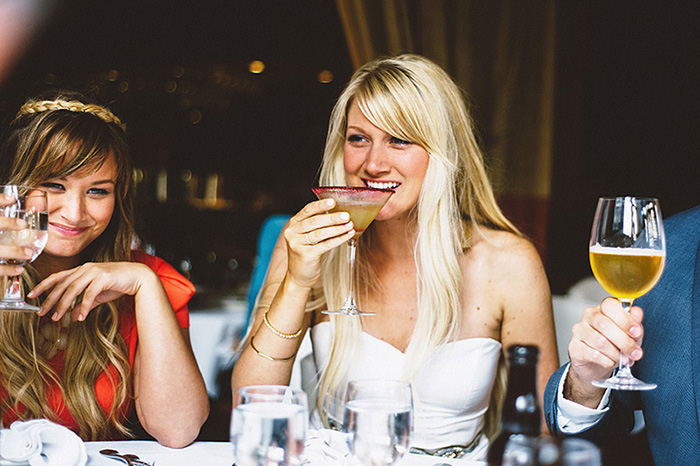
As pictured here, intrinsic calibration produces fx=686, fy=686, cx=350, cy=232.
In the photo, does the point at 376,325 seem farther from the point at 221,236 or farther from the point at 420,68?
the point at 221,236

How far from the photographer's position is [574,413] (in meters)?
1.55

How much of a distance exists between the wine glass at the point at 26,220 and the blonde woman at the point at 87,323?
0.15m

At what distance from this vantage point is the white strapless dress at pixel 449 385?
219 centimetres

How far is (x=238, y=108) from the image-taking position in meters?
10.0

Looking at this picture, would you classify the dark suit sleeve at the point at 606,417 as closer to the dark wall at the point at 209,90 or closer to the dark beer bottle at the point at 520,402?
the dark beer bottle at the point at 520,402

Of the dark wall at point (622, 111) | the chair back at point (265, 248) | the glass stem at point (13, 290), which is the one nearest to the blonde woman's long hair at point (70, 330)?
the glass stem at point (13, 290)

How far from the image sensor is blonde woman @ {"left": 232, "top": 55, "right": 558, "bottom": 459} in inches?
82.6

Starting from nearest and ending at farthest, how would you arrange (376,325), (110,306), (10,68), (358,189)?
(358,189), (110,306), (376,325), (10,68)

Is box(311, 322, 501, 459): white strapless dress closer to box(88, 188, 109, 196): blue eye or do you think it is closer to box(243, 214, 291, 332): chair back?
box(88, 188, 109, 196): blue eye

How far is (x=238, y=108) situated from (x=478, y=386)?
8.38 meters

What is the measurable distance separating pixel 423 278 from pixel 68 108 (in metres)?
1.17

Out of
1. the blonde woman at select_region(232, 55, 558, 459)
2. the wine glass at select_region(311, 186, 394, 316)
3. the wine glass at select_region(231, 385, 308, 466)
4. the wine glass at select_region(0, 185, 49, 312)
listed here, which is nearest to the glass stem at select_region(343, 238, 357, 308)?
the wine glass at select_region(311, 186, 394, 316)

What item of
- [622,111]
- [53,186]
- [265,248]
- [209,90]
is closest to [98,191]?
[53,186]

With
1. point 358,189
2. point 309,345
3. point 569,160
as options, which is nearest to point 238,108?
point 569,160
